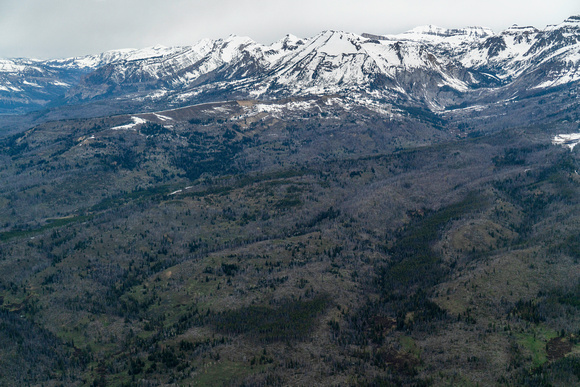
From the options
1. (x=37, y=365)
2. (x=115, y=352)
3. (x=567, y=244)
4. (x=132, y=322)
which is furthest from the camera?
(x=567, y=244)

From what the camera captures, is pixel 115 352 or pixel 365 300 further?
pixel 365 300

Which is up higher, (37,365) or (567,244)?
(567,244)

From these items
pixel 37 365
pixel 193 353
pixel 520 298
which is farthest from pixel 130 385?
pixel 520 298

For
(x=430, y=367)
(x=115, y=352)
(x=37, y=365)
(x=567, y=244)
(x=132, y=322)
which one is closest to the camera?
(x=430, y=367)

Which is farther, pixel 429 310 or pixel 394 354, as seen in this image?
pixel 429 310

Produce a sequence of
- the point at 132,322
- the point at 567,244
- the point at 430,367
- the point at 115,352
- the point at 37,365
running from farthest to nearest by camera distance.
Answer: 1. the point at 567,244
2. the point at 132,322
3. the point at 115,352
4. the point at 37,365
5. the point at 430,367

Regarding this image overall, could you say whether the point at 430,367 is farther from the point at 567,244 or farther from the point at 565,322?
the point at 567,244

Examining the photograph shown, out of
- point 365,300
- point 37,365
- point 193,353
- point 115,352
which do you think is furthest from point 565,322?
point 37,365

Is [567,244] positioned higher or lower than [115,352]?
higher

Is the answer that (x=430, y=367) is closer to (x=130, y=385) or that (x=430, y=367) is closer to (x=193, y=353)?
(x=193, y=353)
